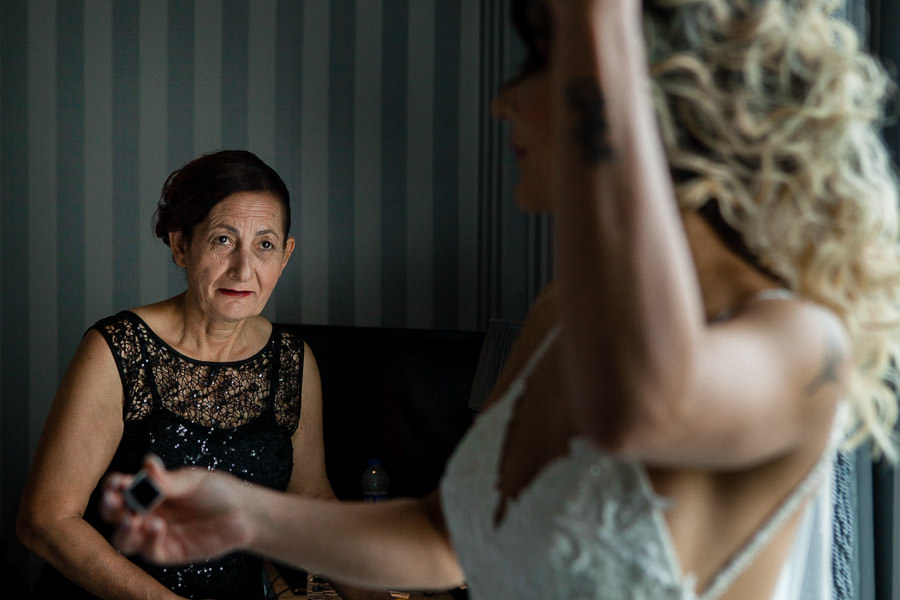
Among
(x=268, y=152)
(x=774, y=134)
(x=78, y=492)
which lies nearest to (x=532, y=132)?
(x=774, y=134)

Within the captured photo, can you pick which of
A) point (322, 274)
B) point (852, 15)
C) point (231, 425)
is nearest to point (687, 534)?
point (852, 15)

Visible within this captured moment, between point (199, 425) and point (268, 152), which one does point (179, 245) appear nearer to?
point (199, 425)

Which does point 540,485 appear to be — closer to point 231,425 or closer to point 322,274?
point 231,425

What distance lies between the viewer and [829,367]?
53 centimetres

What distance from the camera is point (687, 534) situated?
0.60m

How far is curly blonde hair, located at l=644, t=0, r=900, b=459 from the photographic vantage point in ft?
1.89

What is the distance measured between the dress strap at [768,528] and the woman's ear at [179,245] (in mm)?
1847

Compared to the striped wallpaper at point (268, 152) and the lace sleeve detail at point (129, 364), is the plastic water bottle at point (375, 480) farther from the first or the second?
the striped wallpaper at point (268, 152)

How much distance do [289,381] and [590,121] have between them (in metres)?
1.89

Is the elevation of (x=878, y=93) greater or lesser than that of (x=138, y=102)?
lesser

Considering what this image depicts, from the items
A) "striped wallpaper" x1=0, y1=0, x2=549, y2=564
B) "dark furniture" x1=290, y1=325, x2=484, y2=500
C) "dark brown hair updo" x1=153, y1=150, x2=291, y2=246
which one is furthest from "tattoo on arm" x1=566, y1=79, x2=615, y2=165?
"striped wallpaper" x1=0, y1=0, x2=549, y2=564

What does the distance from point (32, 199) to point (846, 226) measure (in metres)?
3.22

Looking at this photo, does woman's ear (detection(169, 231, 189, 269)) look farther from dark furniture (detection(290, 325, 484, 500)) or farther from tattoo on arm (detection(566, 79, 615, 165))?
tattoo on arm (detection(566, 79, 615, 165))

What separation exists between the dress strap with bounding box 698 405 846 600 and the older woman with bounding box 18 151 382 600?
1.54 m
